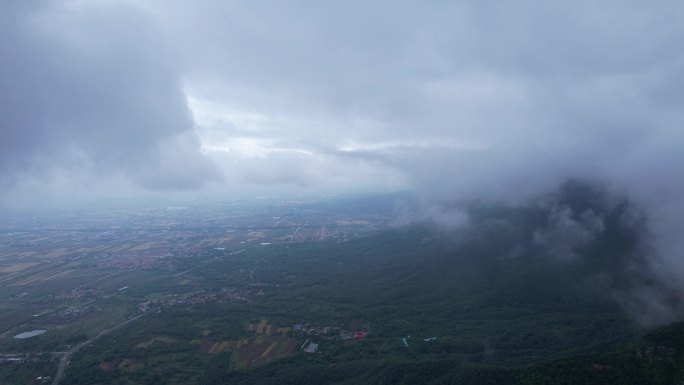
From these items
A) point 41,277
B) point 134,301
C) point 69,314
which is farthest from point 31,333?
point 41,277

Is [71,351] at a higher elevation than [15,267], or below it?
below

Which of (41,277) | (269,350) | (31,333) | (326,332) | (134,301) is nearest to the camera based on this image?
(269,350)

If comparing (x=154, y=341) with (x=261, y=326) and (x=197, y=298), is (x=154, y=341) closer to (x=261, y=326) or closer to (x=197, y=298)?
(x=261, y=326)

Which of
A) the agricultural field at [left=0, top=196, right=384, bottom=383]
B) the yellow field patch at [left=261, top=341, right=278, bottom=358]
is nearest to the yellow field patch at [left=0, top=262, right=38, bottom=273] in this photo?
the agricultural field at [left=0, top=196, right=384, bottom=383]

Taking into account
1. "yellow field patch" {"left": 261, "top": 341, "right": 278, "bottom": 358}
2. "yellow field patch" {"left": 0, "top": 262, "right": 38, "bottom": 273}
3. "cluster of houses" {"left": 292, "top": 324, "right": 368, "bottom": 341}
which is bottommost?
"yellow field patch" {"left": 261, "top": 341, "right": 278, "bottom": 358}

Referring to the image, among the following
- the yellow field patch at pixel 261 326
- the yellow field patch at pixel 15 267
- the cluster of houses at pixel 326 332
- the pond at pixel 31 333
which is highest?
the yellow field patch at pixel 15 267

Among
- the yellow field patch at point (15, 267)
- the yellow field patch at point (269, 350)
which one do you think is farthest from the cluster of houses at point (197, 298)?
the yellow field patch at point (15, 267)

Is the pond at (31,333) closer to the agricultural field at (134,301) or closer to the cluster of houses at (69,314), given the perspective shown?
the agricultural field at (134,301)

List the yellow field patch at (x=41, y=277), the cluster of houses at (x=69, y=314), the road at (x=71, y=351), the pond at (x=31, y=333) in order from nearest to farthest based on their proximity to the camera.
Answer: the road at (x=71, y=351) → the pond at (x=31, y=333) → the cluster of houses at (x=69, y=314) → the yellow field patch at (x=41, y=277)

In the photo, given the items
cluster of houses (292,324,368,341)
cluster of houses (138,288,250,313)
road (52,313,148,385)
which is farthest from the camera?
cluster of houses (138,288,250,313)

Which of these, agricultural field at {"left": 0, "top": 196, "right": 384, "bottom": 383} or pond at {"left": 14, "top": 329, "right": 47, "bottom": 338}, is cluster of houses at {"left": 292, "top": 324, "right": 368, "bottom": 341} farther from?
pond at {"left": 14, "top": 329, "right": 47, "bottom": 338}

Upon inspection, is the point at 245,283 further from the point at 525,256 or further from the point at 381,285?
the point at 525,256
